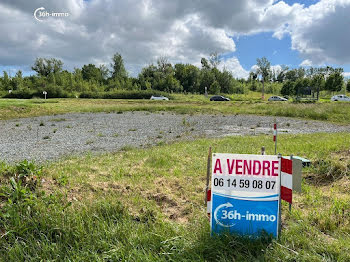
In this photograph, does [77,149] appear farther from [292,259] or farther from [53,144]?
[292,259]

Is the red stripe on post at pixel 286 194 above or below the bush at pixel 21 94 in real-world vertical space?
below

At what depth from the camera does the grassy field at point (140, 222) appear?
7.78ft

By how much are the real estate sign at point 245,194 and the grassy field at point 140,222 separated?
5.2 inches

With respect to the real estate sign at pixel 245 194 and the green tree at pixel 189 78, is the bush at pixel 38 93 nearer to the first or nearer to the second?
the green tree at pixel 189 78

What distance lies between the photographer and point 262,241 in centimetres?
247

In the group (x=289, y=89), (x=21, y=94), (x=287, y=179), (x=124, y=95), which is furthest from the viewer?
(x=289, y=89)

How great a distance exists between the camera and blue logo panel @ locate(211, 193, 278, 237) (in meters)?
2.48

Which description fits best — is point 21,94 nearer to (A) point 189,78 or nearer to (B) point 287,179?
(A) point 189,78

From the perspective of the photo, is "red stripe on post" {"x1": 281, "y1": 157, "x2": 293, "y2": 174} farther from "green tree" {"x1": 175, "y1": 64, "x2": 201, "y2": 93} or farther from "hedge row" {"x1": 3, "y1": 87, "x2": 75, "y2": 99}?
"green tree" {"x1": 175, "y1": 64, "x2": 201, "y2": 93}

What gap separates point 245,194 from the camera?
8.18 feet

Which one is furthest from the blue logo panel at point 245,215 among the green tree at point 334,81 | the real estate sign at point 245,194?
the green tree at point 334,81

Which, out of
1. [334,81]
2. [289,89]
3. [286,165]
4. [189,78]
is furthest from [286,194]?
[189,78]

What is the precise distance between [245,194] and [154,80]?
6231cm

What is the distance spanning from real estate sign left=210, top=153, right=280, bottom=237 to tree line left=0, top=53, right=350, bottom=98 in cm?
5085
